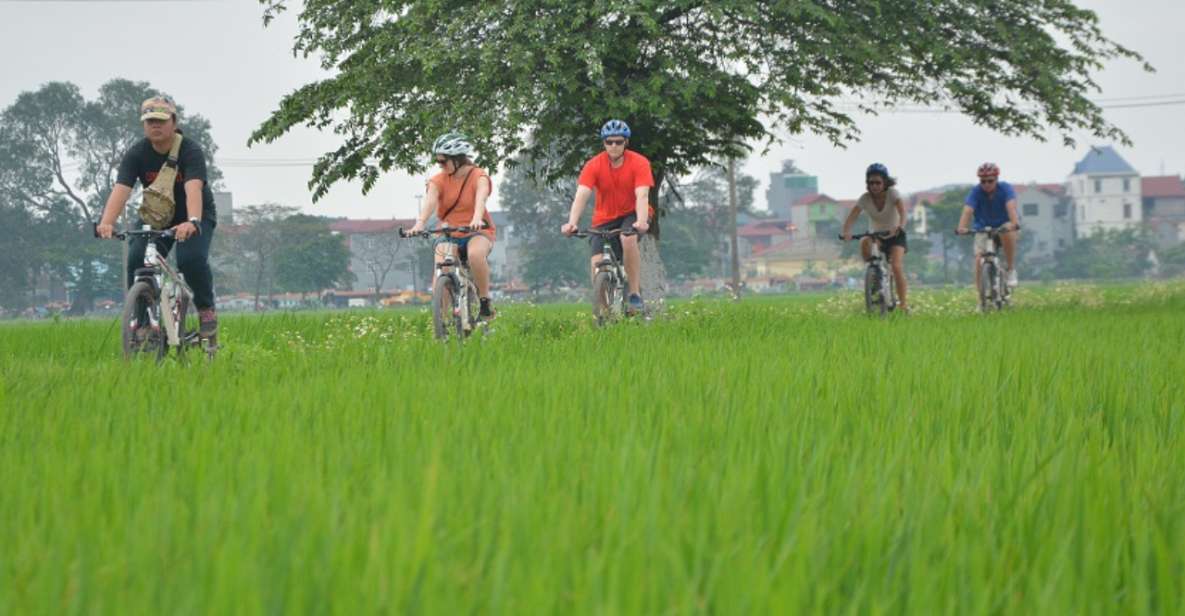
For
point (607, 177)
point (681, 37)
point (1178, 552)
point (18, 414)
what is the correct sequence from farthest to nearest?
point (681, 37)
point (607, 177)
point (18, 414)
point (1178, 552)

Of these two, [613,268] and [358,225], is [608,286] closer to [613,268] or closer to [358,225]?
[613,268]

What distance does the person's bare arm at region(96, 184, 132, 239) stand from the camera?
7.75 metres

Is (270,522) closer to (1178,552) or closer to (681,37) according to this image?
(1178,552)

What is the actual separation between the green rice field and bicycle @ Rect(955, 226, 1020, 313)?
9.31 metres

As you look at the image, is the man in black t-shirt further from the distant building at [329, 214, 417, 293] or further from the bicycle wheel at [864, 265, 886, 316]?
the distant building at [329, 214, 417, 293]

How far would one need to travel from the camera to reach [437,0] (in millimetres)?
15781

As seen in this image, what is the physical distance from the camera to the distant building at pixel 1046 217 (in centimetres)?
12694

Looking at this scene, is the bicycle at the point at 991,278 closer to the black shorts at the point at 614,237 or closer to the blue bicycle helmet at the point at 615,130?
the black shorts at the point at 614,237

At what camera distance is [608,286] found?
36.5ft

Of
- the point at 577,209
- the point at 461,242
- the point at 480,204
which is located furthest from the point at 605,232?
the point at 480,204

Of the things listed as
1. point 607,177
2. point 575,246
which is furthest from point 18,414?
point 575,246

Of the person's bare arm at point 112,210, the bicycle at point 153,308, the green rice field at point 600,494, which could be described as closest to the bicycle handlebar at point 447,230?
the bicycle at point 153,308

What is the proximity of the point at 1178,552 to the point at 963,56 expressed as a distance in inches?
651

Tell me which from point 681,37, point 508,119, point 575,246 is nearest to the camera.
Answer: point 508,119
